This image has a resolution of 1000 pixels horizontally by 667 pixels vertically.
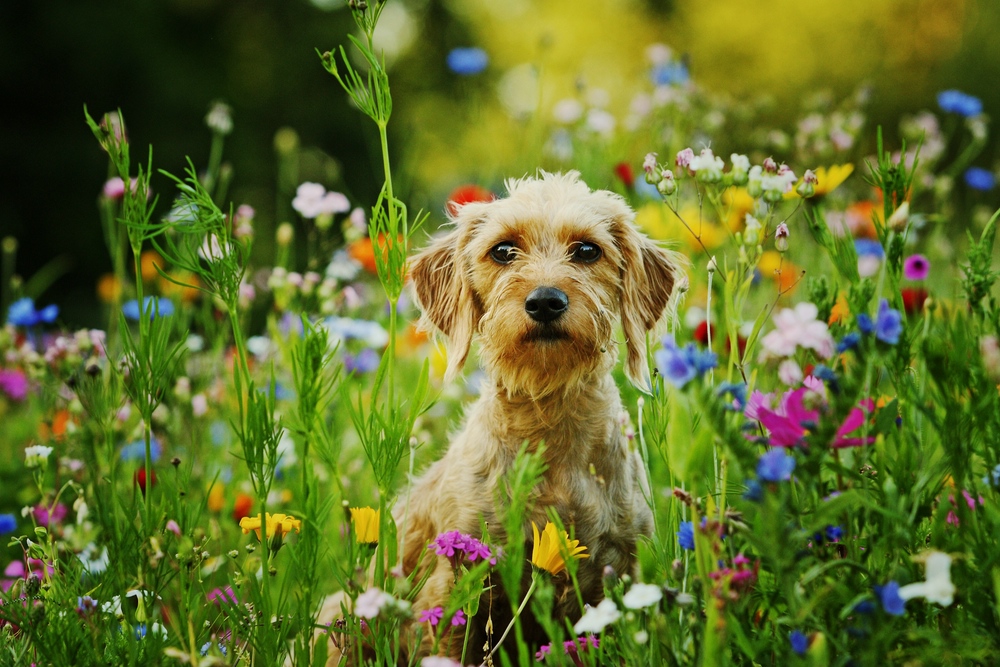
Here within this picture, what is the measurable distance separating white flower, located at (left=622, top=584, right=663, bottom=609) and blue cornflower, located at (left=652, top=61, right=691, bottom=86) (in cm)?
313

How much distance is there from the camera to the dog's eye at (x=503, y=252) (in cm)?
317

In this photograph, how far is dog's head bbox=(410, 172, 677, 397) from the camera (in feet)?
9.41

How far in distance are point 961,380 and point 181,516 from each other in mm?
1914

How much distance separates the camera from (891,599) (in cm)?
161

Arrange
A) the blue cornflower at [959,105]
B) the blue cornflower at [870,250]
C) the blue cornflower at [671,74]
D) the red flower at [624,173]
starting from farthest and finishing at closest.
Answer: the blue cornflower at [671,74] < the blue cornflower at [959,105] < the red flower at [624,173] < the blue cornflower at [870,250]

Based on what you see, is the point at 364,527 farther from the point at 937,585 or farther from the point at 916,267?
the point at 916,267

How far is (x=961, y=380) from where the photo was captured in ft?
6.08

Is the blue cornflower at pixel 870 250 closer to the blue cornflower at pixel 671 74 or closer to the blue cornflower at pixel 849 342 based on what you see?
the blue cornflower at pixel 671 74

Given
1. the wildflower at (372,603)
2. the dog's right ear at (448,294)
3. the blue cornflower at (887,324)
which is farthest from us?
the dog's right ear at (448,294)

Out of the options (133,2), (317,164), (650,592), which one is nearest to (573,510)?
(650,592)

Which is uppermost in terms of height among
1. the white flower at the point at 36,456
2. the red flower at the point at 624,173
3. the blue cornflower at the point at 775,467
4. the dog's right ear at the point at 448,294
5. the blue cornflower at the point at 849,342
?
the red flower at the point at 624,173

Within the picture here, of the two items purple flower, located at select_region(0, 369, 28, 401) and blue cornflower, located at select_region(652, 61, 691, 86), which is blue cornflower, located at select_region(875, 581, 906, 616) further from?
purple flower, located at select_region(0, 369, 28, 401)

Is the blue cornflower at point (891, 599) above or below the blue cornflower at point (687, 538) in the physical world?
below

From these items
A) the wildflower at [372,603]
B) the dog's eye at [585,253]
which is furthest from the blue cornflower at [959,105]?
the wildflower at [372,603]
